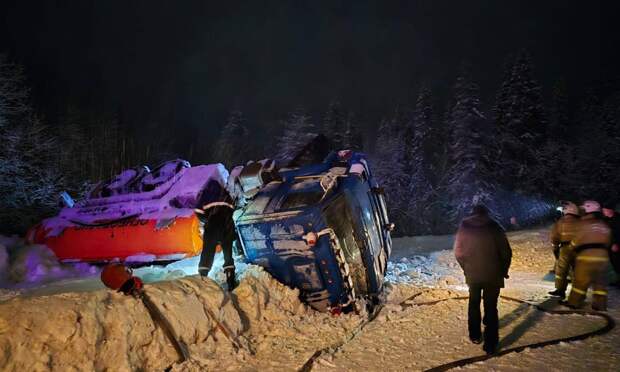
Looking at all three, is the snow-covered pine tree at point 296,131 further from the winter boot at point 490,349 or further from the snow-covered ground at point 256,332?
the winter boot at point 490,349

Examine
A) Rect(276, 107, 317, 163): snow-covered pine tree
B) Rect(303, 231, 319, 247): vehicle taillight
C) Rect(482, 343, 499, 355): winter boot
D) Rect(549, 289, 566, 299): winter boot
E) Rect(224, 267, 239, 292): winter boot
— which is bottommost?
Rect(549, 289, 566, 299): winter boot

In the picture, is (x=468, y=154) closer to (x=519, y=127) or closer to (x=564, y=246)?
(x=519, y=127)

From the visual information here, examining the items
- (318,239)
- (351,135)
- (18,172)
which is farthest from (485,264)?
(351,135)

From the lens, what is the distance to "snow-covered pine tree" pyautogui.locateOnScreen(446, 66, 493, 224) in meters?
27.5

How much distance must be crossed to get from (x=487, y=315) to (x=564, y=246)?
3.46m

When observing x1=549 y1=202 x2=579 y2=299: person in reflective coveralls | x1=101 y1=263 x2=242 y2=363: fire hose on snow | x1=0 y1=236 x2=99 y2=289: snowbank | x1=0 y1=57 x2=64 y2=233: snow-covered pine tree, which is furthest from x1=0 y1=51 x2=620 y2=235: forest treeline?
x1=101 y1=263 x2=242 y2=363: fire hose on snow

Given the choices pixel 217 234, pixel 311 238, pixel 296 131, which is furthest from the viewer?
pixel 296 131

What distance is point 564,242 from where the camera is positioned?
7.28 metres

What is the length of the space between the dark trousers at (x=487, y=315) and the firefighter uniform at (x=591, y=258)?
2.21 metres

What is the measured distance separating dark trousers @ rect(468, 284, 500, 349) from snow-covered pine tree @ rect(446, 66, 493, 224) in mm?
23167

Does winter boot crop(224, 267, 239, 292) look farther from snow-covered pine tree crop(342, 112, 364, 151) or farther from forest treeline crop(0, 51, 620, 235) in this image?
snow-covered pine tree crop(342, 112, 364, 151)

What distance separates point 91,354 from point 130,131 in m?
52.0

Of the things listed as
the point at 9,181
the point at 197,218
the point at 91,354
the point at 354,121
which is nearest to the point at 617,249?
the point at 197,218

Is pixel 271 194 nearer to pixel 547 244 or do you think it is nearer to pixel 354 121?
pixel 547 244
